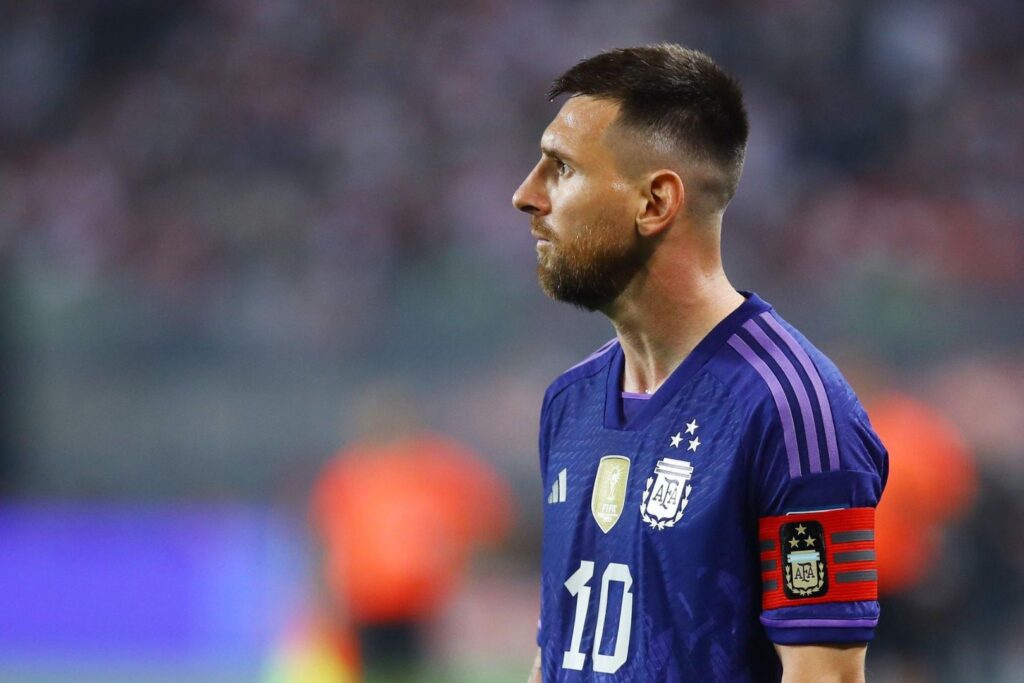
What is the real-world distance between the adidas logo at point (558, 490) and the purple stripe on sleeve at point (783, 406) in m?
0.42

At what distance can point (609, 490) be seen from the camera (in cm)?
219

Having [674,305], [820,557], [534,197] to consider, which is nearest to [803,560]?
[820,557]

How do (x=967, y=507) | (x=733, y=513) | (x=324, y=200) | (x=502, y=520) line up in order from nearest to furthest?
(x=733, y=513), (x=967, y=507), (x=502, y=520), (x=324, y=200)

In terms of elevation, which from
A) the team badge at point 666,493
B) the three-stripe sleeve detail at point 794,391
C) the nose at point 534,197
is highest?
the nose at point 534,197

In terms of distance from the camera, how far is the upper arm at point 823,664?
187cm

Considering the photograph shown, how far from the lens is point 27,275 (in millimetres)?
8195

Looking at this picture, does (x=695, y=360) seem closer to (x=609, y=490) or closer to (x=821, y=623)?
(x=609, y=490)

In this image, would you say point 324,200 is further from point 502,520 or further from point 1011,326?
point 1011,326

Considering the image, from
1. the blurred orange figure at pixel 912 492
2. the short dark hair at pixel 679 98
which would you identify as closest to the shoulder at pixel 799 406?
the short dark hair at pixel 679 98

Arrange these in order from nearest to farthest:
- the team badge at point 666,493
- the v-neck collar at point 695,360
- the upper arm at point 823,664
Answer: the upper arm at point 823,664 → the team badge at point 666,493 → the v-neck collar at point 695,360

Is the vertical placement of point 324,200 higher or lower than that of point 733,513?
higher

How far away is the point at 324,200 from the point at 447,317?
2249mm

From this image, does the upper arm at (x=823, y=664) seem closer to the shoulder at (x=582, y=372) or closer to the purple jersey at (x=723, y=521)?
the purple jersey at (x=723, y=521)

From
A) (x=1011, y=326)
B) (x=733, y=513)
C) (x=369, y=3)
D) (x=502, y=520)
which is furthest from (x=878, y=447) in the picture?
(x=369, y=3)
